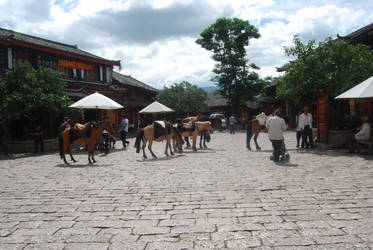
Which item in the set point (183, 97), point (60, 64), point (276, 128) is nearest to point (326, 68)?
point (276, 128)

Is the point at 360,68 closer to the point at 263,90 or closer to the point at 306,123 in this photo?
the point at 306,123

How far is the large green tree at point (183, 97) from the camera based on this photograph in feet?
122

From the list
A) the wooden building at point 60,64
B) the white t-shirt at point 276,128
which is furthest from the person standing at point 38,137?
the white t-shirt at point 276,128

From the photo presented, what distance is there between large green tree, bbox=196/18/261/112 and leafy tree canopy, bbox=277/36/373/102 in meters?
22.0

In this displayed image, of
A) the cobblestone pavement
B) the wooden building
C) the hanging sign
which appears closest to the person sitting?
the cobblestone pavement

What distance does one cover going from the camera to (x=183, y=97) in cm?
3728

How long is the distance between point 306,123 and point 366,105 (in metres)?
7.87

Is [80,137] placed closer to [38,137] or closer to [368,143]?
[38,137]

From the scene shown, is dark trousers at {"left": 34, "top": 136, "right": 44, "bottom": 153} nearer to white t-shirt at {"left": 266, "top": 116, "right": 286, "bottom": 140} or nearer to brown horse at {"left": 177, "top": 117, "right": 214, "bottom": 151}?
brown horse at {"left": 177, "top": 117, "right": 214, "bottom": 151}

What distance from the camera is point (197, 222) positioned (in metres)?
3.78

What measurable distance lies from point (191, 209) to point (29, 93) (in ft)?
37.8

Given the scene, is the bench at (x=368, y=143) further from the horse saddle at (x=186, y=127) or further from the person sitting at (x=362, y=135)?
the horse saddle at (x=186, y=127)

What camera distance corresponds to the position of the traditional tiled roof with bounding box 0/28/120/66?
16.1 m

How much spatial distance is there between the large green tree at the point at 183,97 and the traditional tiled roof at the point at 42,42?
41.4 feet
